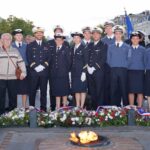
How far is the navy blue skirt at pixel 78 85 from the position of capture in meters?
9.17

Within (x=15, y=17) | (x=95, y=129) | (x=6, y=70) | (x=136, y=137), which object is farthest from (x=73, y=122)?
(x=15, y=17)

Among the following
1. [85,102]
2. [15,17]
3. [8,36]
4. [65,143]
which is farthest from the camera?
[15,17]

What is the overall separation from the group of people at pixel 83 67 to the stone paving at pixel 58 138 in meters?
1.64

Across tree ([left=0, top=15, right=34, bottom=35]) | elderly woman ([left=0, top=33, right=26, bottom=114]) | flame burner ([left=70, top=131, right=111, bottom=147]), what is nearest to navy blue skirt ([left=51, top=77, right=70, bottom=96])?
elderly woman ([left=0, top=33, right=26, bottom=114])

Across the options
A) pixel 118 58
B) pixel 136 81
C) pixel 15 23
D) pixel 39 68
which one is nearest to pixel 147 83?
pixel 136 81

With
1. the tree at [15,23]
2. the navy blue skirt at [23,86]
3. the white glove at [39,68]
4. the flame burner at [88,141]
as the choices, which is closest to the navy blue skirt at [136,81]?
the white glove at [39,68]

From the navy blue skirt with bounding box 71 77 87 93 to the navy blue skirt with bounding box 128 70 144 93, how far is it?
945mm

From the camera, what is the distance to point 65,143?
20.4 feet

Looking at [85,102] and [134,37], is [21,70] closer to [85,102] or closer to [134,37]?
[85,102]

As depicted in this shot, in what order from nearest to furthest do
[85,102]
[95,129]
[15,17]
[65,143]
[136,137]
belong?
1. [65,143]
2. [136,137]
3. [95,129]
4. [85,102]
5. [15,17]

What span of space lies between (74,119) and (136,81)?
78.4 inches

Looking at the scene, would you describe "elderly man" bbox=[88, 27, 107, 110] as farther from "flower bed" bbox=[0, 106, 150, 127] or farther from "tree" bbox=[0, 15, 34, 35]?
"tree" bbox=[0, 15, 34, 35]

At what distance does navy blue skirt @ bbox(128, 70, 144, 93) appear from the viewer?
9195 millimetres

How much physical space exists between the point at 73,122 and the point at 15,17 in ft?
153
